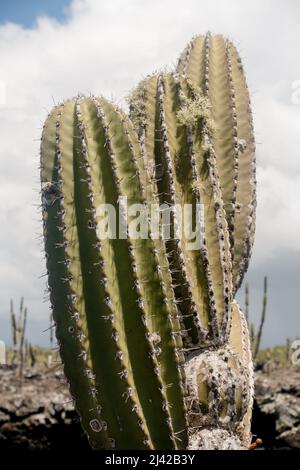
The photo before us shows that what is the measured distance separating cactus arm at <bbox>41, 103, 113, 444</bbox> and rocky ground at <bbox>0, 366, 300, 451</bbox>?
11.2 m

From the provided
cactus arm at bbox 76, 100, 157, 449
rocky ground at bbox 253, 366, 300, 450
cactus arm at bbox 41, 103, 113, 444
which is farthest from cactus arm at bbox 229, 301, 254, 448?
rocky ground at bbox 253, 366, 300, 450

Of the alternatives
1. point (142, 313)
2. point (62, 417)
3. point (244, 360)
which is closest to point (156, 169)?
point (142, 313)

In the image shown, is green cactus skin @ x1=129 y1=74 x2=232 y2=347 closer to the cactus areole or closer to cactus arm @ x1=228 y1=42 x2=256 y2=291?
the cactus areole

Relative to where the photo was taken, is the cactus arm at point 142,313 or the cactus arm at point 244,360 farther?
the cactus arm at point 244,360

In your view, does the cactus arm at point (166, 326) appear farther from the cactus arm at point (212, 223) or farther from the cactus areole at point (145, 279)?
the cactus arm at point (212, 223)

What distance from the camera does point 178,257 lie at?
2820 millimetres

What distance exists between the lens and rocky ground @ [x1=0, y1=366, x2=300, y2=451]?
13758 millimetres

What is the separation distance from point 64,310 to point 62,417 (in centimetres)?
1213

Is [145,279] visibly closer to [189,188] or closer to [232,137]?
[189,188]

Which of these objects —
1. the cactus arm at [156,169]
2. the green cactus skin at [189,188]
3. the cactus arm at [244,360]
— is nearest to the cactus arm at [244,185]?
the cactus arm at [244,360]

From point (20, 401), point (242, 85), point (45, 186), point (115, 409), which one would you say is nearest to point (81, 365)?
point (115, 409)

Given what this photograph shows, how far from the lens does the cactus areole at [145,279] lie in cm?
258
